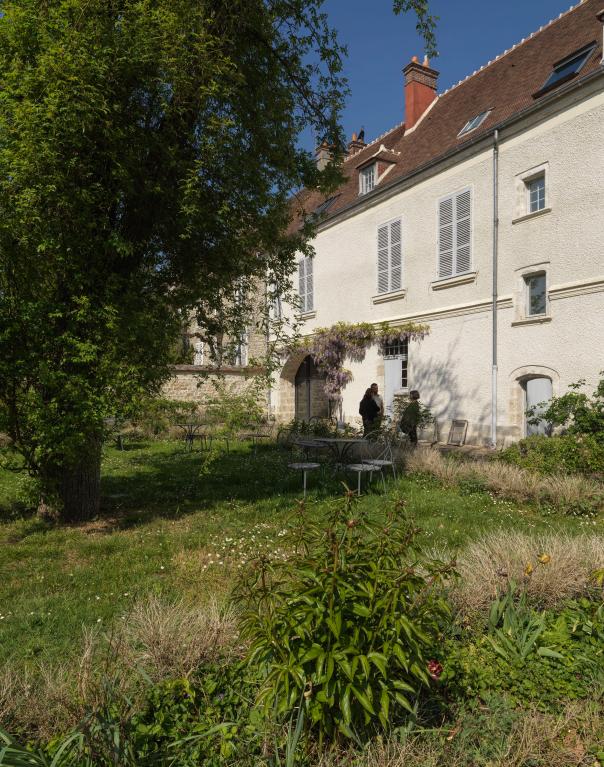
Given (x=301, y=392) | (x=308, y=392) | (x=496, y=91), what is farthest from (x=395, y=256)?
(x=301, y=392)

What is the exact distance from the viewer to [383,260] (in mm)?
14727

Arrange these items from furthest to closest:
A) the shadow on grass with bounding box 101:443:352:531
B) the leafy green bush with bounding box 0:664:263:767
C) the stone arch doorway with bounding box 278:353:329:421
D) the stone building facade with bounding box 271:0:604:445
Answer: the stone arch doorway with bounding box 278:353:329:421
the stone building facade with bounding box 271:0:604:445
the shadow on grass with bounding box 101:443:352:531
the leafy green bush with bounding box 0:664:263:767

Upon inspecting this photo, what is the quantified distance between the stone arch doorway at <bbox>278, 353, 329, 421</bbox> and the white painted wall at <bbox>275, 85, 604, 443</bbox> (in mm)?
3918

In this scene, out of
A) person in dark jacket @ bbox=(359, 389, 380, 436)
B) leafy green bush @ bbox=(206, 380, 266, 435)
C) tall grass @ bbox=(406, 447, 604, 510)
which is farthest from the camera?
person in dark jacket @ bbox=(359, 389, 380, 436)

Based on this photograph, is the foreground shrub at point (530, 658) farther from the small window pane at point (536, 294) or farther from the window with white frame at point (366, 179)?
the window with white frame at point (366, 179)

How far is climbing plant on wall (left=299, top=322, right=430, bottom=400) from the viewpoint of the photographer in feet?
48.3

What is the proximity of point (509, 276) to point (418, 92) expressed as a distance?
8.84 m

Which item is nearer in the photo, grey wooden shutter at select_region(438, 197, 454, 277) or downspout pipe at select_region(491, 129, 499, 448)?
downspout pipe at select_region(491, 129, 499, 448)

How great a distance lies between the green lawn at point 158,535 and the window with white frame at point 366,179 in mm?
10337

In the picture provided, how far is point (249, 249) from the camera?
22.2 feet

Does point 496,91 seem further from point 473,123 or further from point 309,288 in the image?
point 309,288

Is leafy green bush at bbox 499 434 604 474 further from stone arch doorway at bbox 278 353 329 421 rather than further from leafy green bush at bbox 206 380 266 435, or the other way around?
stone arch doorway at bbox 278 353 329 421

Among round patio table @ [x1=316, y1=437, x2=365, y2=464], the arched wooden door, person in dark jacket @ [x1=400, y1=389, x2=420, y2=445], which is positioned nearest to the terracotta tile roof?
person in dark jacket @ [x1=400, y1=389, x2=420, y2=445]

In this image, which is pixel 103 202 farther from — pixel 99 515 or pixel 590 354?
pixel 590 354
